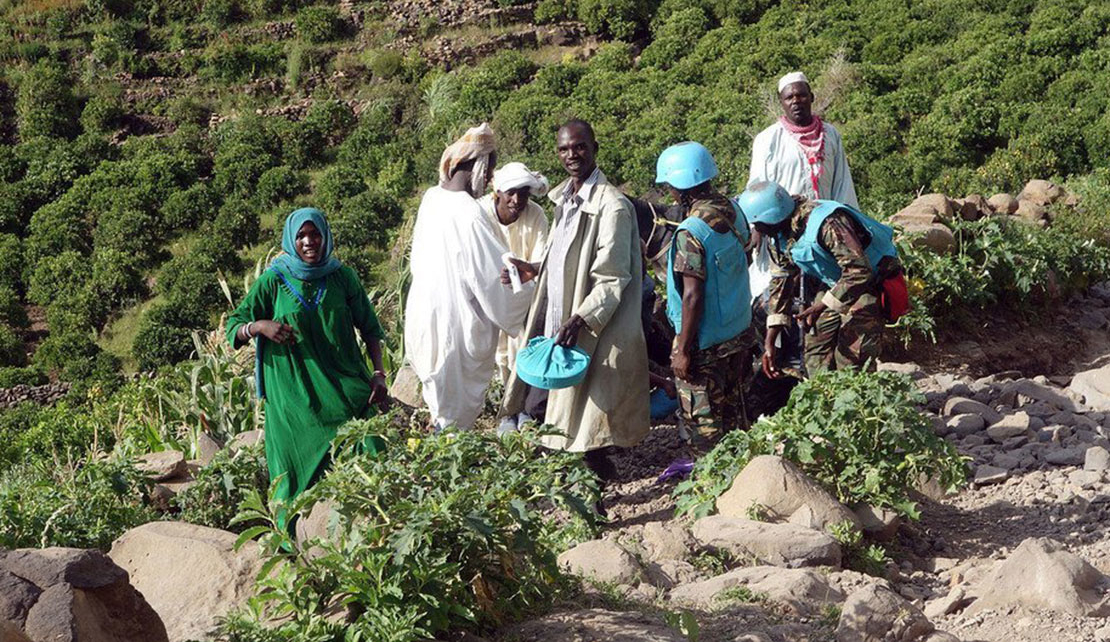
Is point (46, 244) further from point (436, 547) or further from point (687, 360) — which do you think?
point (436, 547)

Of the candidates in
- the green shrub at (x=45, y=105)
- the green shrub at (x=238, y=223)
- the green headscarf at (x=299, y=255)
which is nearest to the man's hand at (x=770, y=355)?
the green headscarf at (x=299, y=255)

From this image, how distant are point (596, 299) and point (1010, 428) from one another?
1934mm

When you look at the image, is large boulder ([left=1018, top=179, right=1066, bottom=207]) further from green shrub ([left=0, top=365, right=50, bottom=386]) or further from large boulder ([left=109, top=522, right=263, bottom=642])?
green shrub ([left=0, top=365, right=50, bottom=386])

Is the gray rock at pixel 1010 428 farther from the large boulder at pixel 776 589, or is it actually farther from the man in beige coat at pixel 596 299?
the large boulder at pixel 776 589

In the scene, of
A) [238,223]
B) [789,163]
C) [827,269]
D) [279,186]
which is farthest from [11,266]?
[827,269]

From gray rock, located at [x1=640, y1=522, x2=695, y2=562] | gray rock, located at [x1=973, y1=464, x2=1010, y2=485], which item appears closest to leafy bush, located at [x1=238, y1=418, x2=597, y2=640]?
gray rock, located at [x1=640, y1=522, x2=695, y2=562]

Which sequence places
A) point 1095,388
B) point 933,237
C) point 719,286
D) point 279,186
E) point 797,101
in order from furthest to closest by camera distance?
point 279,186, point 933,237, point 797,101, point 1095,388, point 719,286

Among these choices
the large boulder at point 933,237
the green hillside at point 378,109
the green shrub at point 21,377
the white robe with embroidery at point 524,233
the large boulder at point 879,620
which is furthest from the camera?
the green shrub at point 21,377

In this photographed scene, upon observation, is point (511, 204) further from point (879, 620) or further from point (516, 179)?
point (879, 620)

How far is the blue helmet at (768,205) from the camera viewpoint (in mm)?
5605

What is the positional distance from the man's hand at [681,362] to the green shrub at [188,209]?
18.6 m

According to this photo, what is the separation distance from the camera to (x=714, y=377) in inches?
219

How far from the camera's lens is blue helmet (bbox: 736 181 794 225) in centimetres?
561

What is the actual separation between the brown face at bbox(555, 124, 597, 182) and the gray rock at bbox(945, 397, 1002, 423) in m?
2.05
